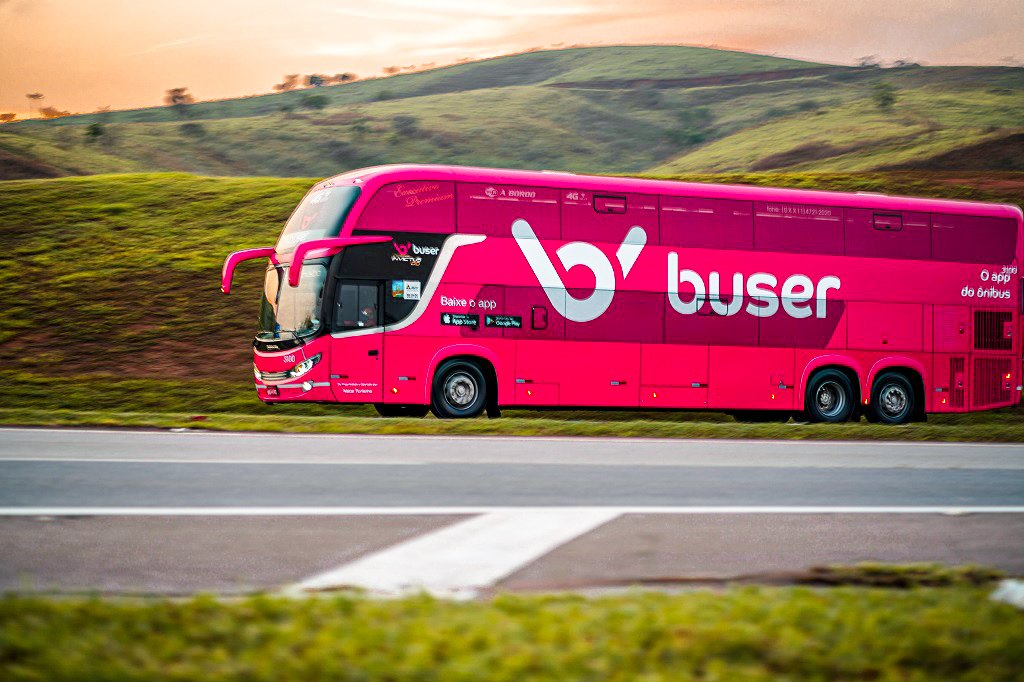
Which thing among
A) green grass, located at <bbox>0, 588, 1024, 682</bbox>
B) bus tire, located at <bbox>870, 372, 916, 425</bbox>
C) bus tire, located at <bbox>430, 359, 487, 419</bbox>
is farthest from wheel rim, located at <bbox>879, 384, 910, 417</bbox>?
green grass, located at <bbox>0, 588, 1024, 682</bbox>

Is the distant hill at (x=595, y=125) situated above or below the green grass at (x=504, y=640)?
above

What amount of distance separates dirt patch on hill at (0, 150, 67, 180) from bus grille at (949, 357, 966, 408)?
55.4 metres

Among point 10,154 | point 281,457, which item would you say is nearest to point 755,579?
point 281,457

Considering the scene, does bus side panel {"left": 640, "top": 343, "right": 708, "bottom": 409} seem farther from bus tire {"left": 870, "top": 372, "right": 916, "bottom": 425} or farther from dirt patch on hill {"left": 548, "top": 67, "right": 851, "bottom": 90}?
dirt patch on hill {"left": 548, "top": 67, "right": 851, "bottom": 90}

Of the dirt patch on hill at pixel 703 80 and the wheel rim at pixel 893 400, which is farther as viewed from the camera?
the dirt patch on hill at pixel 703 80

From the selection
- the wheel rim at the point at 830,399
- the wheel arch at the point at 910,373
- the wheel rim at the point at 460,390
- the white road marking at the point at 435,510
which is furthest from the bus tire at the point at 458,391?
the white road marking at the point at 435,510

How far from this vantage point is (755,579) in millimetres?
7195

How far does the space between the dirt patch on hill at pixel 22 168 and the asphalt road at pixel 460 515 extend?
186 ft

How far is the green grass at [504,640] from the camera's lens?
455cm

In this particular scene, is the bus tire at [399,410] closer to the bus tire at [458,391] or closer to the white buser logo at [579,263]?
the bus tire at [458,391]

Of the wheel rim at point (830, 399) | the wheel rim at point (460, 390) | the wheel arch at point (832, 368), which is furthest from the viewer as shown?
the wheel rim at point (830, 399)

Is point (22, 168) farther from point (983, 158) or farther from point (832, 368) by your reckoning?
point (832, 368)

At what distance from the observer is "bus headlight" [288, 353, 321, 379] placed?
1977 centimetres

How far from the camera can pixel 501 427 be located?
60.6 ft
